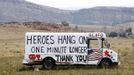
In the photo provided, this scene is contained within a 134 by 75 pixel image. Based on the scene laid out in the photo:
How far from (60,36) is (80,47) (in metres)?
1.40

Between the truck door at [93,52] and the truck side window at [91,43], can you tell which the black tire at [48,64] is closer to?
the truck door at [93,52]

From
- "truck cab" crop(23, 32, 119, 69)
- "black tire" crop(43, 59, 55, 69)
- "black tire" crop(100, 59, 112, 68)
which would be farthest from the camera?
"black tire" crop(100, 59, 112, 68)

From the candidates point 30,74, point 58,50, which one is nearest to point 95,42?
point 58,50

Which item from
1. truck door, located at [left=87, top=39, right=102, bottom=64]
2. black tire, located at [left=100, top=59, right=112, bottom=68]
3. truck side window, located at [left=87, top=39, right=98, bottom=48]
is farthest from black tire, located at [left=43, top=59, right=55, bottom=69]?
black tire, located at [left=100, top=59, right=112, bottom=68]

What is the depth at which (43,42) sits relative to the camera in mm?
28750

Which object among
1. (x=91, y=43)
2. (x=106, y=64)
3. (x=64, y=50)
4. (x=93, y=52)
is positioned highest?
(x=91, y=43)

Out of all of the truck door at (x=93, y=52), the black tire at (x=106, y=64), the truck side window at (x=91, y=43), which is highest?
the truck side window at (x=91, y=43)

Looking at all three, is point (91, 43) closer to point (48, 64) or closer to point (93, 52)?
point (93, 52)

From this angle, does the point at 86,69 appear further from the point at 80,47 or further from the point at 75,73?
the point at 75,73

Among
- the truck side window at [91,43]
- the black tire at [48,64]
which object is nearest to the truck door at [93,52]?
the truck side window at [91,43]

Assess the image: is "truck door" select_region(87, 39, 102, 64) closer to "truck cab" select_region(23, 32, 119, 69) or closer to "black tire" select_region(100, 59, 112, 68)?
"truck cab" select_region(23, 32, 119, 69)

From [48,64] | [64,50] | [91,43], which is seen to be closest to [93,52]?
[91,43]

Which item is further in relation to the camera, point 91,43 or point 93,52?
point 91,43

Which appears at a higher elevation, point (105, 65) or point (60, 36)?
point (60, 36)
